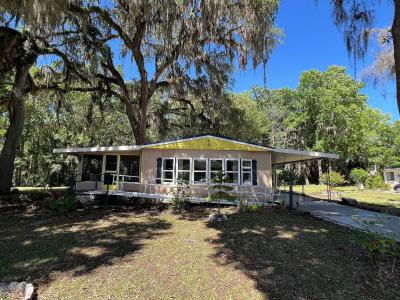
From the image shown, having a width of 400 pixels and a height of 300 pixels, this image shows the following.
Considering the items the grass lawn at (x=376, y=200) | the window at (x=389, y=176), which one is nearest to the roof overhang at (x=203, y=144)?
the grass lawn at (x=376, y=200)

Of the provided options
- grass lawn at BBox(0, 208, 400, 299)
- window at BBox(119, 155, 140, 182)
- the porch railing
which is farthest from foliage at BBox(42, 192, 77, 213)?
window at BBox(119, 155, 140, 182)

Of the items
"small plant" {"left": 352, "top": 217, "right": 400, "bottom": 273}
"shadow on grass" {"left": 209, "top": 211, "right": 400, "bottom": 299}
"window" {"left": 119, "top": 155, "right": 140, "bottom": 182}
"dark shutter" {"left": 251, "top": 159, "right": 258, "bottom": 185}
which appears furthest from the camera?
"window" {"left": 119, "top": 155, "right": 140, "bottom": 182}

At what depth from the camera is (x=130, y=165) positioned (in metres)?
16.6

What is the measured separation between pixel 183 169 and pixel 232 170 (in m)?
2.31

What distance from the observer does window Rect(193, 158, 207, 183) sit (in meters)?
13.8

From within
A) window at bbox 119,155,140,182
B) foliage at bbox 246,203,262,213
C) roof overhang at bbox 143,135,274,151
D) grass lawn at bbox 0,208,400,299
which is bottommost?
grass lawn at bbox 0,208,400,299

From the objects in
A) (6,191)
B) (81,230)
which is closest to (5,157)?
(6,191)

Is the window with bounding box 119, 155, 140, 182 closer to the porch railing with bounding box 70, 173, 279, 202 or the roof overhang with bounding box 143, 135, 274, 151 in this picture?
the porch railing with bounding box 70, 173, 279, 202

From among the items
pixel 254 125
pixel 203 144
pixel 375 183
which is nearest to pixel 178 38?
pixel 203 144

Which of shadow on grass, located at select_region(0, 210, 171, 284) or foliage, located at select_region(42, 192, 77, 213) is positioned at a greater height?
foliage, located at select_region(42, 192, 77, 213)

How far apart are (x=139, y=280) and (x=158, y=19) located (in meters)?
9.42

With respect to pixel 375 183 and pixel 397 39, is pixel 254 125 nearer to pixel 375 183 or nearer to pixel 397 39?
pixel 375 183

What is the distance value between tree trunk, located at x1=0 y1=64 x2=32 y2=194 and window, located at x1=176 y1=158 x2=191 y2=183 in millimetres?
8091

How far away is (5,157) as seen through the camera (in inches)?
556
